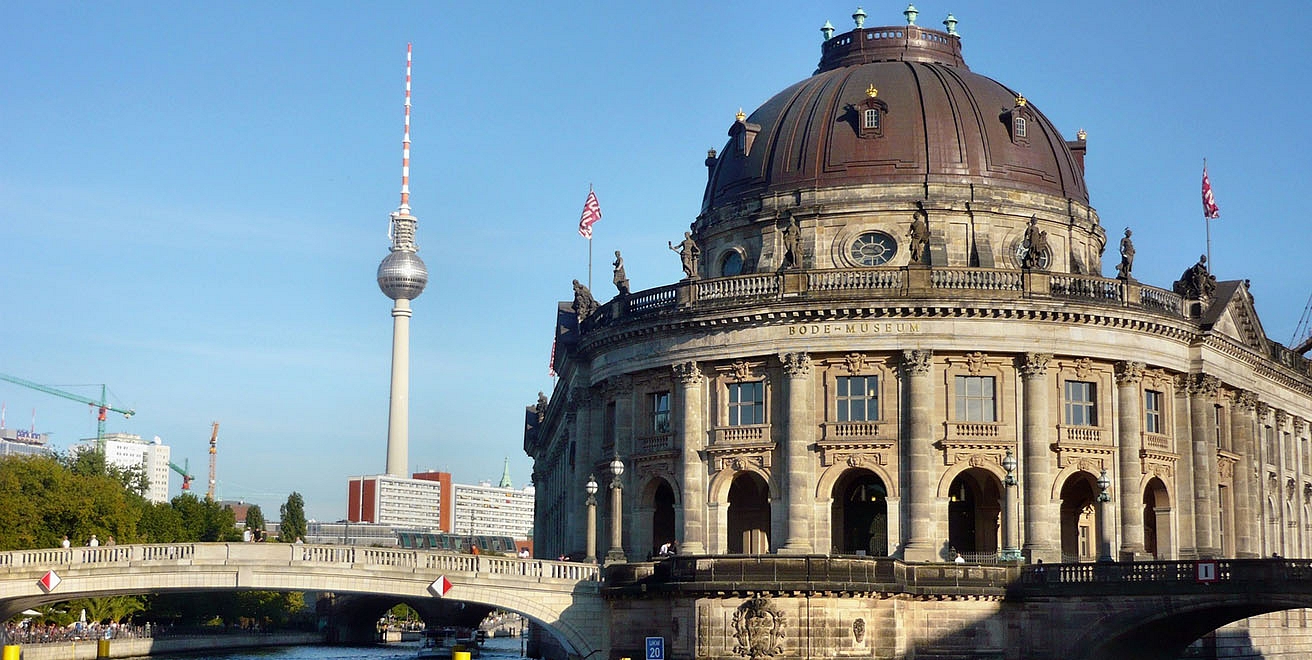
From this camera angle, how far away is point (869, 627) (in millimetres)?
61219

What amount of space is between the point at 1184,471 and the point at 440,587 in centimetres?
3231

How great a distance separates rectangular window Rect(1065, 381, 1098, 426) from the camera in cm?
7281

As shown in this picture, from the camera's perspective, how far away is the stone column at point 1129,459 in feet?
237

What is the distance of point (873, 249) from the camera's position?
7975cm

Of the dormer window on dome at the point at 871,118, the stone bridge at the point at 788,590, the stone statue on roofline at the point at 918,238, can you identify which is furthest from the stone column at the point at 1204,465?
the dormer window on dome at the point at 871,118

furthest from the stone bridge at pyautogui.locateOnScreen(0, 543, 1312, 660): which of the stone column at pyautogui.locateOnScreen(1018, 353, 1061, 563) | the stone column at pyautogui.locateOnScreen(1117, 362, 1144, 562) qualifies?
the stone column at pyautogui.locateOnScreen(1018, 353, 1061, 563)

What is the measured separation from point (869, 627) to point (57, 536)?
61564 millimetres

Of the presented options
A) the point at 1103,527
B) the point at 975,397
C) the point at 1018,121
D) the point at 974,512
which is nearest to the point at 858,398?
the point at 975,397

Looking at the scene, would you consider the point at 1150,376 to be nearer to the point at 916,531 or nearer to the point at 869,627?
the point at 916,531

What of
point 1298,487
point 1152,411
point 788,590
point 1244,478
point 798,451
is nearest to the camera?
point 788,590

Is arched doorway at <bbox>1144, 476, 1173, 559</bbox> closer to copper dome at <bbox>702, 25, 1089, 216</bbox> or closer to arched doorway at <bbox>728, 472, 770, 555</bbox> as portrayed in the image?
copper dome at <bbox>702, 25, 1089, 216</bbox>

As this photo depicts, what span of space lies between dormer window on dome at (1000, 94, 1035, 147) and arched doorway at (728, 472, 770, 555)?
67.8ft

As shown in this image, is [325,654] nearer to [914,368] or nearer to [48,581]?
[48,581]

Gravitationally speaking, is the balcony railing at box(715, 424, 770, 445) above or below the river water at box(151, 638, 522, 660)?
above
